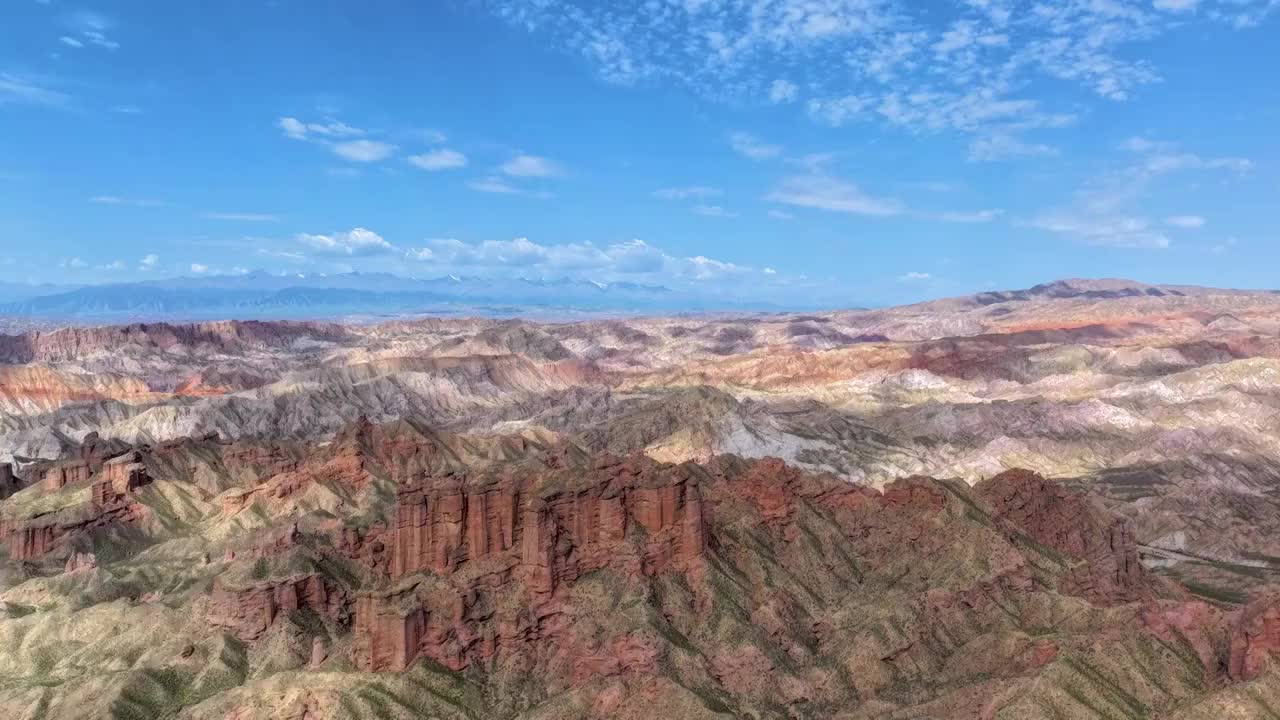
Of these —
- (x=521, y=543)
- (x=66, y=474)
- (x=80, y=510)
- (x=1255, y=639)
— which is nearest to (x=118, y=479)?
(x=80, y=510)

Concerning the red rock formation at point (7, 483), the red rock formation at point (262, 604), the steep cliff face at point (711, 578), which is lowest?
the red rock formation at point (7, 483)

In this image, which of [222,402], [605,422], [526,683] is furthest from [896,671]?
[222,402]

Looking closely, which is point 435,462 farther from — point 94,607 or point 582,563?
point 582,563

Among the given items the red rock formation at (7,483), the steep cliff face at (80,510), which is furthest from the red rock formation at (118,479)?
the red rock formation at (7,483)

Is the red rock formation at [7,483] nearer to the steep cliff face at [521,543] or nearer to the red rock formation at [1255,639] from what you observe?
the steep cliff face at [521,543]

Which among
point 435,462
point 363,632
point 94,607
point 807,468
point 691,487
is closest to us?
point 363,632
